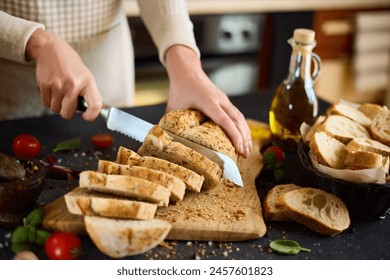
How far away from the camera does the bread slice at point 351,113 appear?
1706 millimetres

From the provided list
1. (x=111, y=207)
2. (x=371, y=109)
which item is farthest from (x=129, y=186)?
(x=371, y=109)

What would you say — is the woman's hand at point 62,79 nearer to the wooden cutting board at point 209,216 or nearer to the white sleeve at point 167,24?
the wooden cutting board at point 209,216

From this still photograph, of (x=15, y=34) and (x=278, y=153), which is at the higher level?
(x=15, y=34)

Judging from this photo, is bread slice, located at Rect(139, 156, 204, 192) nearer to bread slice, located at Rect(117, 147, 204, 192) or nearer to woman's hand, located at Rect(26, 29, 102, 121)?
bread slice, located at Rect(117, 147, 204, 192)

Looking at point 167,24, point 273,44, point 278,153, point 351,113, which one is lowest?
point 273,44

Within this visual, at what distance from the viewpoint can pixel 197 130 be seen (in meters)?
1.54

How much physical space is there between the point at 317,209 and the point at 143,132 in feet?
1.79

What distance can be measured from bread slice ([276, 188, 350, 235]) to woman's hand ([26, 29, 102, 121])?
612mm

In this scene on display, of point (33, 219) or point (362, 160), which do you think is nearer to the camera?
point (33, 219)

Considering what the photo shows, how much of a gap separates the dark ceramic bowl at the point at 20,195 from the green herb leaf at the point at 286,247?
59cm

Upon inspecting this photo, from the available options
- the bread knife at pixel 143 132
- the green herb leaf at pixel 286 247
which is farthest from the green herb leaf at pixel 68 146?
the green herb leaf at pixel 286 247

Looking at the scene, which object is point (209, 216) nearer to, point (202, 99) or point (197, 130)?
point (197, 130)
